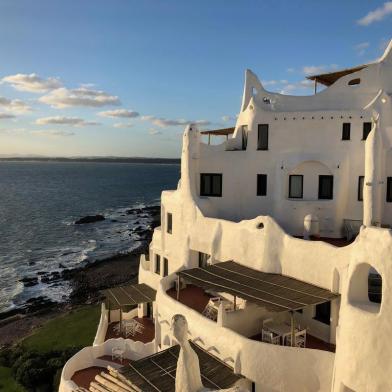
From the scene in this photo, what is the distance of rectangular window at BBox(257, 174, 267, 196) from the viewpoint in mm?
27891

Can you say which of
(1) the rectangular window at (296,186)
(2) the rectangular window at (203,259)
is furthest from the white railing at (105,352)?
(1) the rectangular window at (296,186)

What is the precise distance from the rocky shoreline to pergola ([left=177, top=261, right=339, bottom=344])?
29.7 meters

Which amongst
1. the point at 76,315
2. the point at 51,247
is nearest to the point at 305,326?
the point at 76,315

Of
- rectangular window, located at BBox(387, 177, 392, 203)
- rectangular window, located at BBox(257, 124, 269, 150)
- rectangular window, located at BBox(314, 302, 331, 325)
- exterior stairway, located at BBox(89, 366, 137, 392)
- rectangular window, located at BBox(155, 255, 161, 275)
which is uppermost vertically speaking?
rectangular window, located at BBox(257, 124, 269, 150)

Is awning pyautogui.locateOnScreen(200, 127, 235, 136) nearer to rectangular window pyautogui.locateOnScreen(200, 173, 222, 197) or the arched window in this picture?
rectangular window pyautogui.locateOnScreen(200, 173, 222, 197)

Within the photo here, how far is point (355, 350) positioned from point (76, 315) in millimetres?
34710

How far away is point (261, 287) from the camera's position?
19.4m

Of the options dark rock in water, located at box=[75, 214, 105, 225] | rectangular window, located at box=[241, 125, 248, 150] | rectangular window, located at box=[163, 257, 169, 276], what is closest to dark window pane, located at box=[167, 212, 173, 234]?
rectangular window, located at box=[163, 257, 169, 276]

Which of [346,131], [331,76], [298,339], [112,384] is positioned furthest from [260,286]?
[331,76]

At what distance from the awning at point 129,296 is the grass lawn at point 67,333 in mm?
7733

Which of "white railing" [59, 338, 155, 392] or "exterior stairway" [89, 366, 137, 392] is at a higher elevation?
"exterior stairway" [89, 366, 137, 392]

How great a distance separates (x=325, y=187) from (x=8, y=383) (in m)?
26.1

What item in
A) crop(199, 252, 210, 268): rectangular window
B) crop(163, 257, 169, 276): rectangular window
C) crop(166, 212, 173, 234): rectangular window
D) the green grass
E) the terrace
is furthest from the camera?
crop(163, 257, 169, 276): rectangular window

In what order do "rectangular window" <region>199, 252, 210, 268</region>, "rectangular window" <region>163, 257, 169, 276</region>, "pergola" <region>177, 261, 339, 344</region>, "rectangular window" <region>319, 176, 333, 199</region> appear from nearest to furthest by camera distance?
"pergola" <region>177, 261, 339, 344</region>
"rectangular window" <region>319, 176, 333, 199</region>
"rectangular window" <region>199, 252, 210, 268</region>
"rectangular window" <region>163, 257, 169, 276</region>
